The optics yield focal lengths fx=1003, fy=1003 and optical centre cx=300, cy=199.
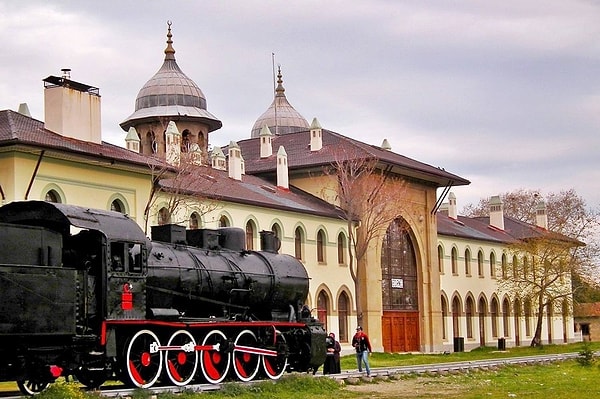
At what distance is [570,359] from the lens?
40156 mm

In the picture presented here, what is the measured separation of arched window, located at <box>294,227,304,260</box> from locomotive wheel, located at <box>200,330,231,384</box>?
1084 inches

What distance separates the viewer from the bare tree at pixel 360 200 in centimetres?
5147

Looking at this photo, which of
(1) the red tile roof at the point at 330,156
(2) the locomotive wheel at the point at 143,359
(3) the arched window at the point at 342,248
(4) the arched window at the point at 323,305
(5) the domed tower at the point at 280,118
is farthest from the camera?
(5) the domed tower at the point at 280,118

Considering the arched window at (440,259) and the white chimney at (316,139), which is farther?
the arched window at (440,259)

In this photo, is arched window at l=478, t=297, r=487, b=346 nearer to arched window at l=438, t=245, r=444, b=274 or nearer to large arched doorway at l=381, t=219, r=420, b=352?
arched window at l=438, t=245, r=444, b=274

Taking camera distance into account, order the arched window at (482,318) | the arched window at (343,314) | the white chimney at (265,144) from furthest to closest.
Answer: the arched window at (482,318) < the white chimney at (265,144) < the arched window at (343,314)

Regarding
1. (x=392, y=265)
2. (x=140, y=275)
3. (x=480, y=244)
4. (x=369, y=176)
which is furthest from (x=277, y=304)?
(x=480, y=244)

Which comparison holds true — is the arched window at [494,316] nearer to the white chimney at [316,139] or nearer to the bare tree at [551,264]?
the bare tree at [551,264]

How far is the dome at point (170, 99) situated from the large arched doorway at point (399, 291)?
1485 cm

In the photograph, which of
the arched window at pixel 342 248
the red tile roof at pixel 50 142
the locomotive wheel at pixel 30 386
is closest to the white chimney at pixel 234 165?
the arched window at pixel 342 248

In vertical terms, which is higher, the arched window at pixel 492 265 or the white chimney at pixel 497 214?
the white chimney at pixel 497 214

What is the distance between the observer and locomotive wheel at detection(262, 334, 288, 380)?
978 inches

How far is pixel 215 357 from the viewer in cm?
2327

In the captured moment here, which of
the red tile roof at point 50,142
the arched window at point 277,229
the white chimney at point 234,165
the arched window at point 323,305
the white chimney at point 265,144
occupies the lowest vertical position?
the arched window at point 323,305
